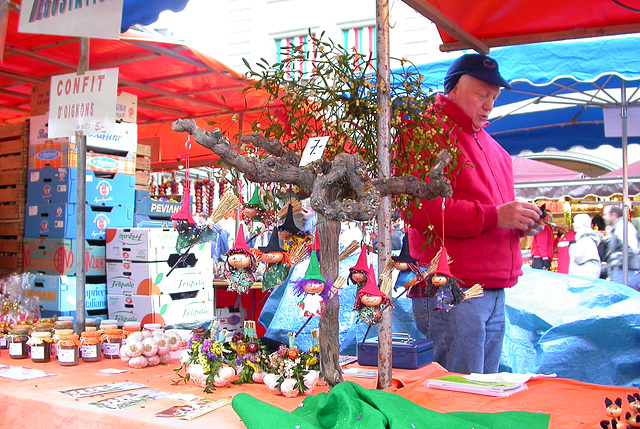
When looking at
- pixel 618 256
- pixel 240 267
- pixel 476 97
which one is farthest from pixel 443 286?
pixel 618 256

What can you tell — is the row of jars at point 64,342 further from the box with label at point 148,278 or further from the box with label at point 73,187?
the box with label at point 73,187

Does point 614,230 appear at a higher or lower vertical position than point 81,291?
higher

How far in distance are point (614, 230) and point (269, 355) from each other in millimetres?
5205

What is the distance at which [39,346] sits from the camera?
2195mm

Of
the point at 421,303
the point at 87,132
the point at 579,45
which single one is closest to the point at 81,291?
the point at 87,132

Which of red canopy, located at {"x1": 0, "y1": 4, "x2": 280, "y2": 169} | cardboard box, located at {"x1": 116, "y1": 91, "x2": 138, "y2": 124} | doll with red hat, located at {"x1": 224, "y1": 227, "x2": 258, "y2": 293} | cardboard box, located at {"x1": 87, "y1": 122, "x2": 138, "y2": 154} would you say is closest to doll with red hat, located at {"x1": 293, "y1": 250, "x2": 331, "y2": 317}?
doll with red hat, located at {"x1": 224, "y1": 227, "x2": 258, "y2": 293}

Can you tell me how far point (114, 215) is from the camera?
4.11 m

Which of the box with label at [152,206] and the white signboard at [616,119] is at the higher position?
the white signboard at [616,119]

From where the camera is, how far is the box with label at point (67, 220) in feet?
12.5

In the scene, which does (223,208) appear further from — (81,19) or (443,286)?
(81,19)

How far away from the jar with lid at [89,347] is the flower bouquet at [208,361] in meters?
0.60

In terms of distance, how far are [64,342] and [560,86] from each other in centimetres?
448

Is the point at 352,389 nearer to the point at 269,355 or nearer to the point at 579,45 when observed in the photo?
the point at 269,355

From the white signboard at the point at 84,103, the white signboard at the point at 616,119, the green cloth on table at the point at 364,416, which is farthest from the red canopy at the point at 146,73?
the white signboard at the point at 616,119
